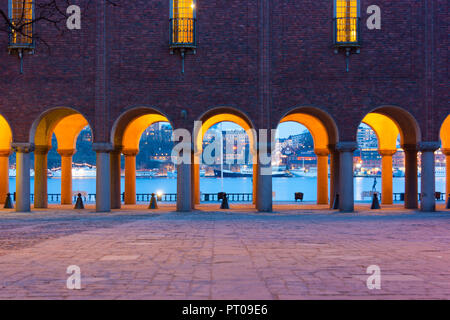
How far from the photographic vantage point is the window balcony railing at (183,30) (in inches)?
850

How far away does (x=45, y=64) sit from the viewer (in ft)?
71.5

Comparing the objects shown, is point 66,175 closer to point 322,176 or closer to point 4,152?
point 4,152

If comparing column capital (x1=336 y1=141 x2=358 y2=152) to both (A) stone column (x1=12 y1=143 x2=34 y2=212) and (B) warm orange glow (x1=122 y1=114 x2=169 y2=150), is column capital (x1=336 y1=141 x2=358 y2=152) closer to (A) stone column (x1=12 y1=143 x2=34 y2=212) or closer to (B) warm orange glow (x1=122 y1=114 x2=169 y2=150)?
(B) warm orange glow (x1=122 y1=114 x2=169 y2=150)

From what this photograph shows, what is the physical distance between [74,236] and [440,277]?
9083mm

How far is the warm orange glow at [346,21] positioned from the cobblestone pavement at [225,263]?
38.6 ft

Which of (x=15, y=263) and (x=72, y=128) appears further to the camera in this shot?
(x=72, y=128)

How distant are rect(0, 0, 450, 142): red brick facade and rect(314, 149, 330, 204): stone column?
6.57m

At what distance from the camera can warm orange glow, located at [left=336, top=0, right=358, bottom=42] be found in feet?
71.3

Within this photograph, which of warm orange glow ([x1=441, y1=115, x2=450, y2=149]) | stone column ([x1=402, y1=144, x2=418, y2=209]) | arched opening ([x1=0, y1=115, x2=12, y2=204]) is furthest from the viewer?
arched opening ([x1=0, y1=115, x2=12, y2=204])

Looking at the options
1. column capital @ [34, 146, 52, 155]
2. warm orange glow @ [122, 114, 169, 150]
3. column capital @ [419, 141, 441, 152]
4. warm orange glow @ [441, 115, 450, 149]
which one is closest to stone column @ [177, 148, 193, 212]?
warm orange glow @ [122, 114, 169, 150]

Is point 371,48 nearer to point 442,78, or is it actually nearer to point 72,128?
point 442,78

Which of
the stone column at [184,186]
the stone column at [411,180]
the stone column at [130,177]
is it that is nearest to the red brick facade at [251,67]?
the stone column at [184,186]
